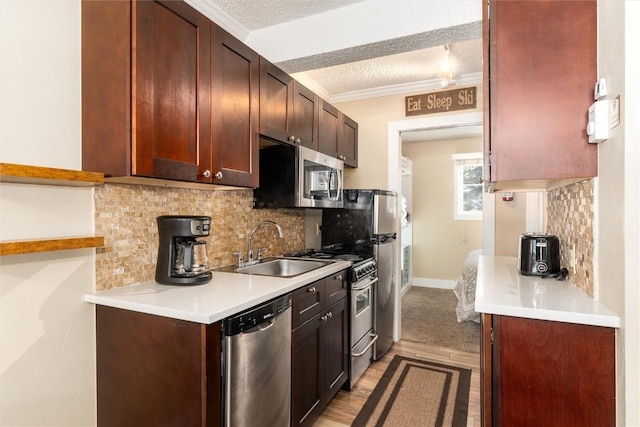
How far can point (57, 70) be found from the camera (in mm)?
1410

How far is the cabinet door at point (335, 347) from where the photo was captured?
217cm

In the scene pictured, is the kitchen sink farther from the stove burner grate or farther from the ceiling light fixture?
the ceiling light fixture

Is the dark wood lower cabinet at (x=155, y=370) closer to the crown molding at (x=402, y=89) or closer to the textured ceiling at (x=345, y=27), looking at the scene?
the textured ceiling at (x=345, y=27)

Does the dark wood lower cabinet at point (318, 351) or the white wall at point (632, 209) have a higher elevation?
the white wall at point (632, 209)

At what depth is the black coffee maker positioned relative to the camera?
1.65m

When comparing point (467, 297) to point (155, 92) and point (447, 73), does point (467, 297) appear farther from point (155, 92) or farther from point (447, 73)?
point (155, 92)

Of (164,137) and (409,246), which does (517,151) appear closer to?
(164,137)

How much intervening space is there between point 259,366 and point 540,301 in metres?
1.19

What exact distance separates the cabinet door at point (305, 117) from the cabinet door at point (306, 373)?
1.26 m

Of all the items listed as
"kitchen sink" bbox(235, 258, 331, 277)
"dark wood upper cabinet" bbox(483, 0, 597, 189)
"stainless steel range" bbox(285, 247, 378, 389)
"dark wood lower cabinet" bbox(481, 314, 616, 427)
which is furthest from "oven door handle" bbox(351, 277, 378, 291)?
"dark wood upper cabinet" bbox(483, 0, 597, 189)

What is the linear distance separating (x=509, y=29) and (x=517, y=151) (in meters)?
0.50

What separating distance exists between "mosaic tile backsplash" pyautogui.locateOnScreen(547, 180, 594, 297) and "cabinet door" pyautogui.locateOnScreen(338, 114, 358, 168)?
5.63ft

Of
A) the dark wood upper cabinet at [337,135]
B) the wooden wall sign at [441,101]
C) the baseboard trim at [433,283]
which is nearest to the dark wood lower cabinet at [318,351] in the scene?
the dark wood upper cabinet at [337,135]

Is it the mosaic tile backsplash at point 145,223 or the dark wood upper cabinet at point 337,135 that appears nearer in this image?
the mosaic tile backsplash at point 145,223
